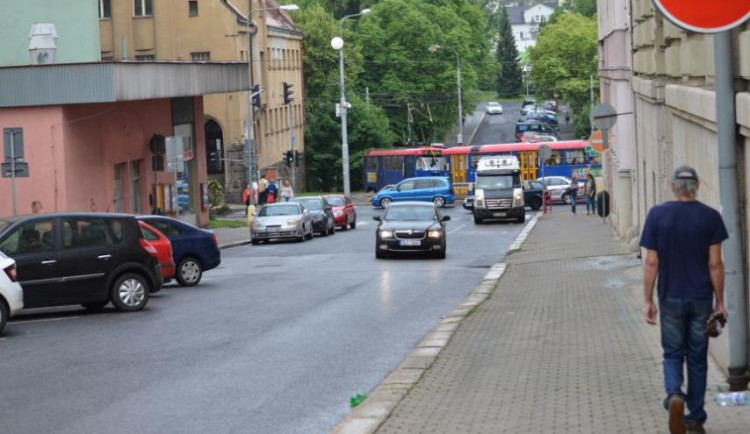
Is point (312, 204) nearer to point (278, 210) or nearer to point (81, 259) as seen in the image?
point (278, 210)

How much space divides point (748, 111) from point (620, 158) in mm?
27291

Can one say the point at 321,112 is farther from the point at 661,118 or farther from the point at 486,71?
the point at 661,118

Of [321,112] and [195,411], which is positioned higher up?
[321,112]

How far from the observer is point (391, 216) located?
3462 cm

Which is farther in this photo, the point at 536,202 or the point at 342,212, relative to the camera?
the point at 536,202

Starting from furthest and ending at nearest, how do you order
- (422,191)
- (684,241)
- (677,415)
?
(422,191) < (684,241) < (677,415)

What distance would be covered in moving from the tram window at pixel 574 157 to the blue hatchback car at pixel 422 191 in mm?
7436

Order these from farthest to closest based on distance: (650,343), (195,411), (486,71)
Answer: (486,71)
(650,343)
(195,411)

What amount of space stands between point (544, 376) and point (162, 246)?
14.3 meters

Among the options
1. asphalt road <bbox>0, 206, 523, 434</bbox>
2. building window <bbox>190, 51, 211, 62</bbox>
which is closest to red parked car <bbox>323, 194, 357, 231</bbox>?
building window <bbox>190, 51, 211, 62</bbox>

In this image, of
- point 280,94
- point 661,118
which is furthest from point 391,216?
point 280,94

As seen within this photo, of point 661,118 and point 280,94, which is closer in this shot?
point 661,118

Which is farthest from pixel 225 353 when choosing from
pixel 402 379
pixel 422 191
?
pixel 422 191

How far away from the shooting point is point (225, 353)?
50.3 ft
